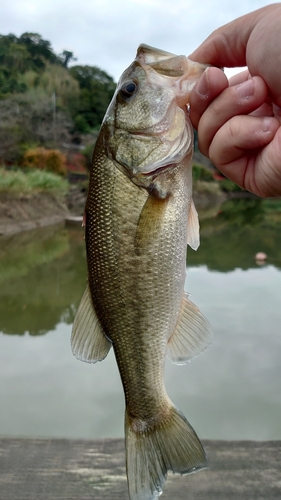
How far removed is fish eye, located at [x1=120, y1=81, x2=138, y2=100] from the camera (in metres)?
1.30

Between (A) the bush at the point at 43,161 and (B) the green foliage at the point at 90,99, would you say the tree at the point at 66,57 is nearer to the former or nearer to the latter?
(B) the green foliage at the point at 90,99

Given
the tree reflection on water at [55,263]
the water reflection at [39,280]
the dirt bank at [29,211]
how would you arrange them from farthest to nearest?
the dirt bank at [29,211] < the tree reflection on water at [55,263] < the water reflection at [39,280]

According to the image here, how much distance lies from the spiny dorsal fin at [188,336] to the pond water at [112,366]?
7.07 ft

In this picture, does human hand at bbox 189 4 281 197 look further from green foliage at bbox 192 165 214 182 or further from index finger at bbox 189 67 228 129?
green foliage at bbox 192 165 214 182

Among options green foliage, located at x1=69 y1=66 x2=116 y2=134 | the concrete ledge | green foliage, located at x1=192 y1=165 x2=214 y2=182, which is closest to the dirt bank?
the concrete ledge

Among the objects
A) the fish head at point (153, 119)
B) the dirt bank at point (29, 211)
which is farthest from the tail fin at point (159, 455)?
the dirt bank at point (29, 211)

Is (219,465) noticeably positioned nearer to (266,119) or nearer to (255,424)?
(255,424)

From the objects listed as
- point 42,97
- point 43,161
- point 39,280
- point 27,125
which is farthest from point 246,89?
point 42,97

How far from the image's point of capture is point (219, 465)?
2.39m

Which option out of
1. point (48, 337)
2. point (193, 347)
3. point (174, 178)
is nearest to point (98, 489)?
point (193, 347)

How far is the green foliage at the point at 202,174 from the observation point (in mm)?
31392

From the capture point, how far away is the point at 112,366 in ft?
15.5

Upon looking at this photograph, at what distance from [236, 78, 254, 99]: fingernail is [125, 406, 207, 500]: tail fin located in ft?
3.31

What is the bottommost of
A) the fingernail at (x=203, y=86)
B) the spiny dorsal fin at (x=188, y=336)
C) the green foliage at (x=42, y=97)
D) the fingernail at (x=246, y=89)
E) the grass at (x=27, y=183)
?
the spiny dorsal fin at (x=188, y=336)
